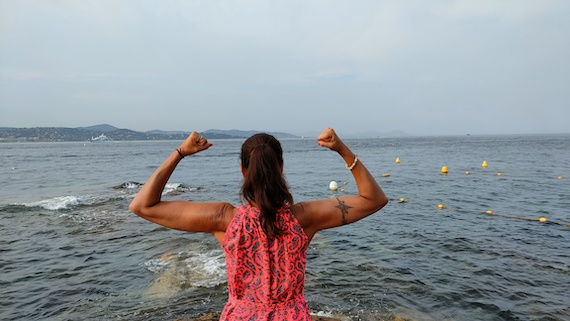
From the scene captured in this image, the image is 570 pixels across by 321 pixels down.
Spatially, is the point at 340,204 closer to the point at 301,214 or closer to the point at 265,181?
the point at 301,214

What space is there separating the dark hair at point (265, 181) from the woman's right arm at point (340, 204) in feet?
0.66

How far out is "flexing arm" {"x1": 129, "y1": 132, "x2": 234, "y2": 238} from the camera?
2480 mm

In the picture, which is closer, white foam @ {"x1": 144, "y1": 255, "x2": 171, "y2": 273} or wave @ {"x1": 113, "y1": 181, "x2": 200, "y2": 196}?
white foam @ {"x1": 144, "y1": 255, "x2": 171, "y2": 273}

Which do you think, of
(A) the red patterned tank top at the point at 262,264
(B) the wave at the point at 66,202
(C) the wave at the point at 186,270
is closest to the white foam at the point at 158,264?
(C) the wave at the point at 186,270

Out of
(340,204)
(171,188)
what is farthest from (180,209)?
(171,188)

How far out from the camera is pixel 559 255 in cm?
1114

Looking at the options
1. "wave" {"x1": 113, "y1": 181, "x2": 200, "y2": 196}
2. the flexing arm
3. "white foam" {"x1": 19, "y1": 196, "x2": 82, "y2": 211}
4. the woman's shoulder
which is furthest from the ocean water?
the woman's shoulder

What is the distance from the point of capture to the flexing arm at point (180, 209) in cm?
248

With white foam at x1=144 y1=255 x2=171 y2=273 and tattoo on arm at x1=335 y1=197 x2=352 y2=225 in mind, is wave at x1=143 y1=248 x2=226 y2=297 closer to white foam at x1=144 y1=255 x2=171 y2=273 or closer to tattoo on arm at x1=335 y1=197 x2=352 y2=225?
white foam at x1=144 y1=255 x2=171 y2=273

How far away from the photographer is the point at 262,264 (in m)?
2.36

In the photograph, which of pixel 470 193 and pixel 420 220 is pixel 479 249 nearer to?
pixel 420 220

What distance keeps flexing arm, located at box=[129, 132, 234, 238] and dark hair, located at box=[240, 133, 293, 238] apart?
0.76ft

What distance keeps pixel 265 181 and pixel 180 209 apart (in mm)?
640

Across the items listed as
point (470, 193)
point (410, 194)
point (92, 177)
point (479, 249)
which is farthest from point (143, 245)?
point (92, 177)
